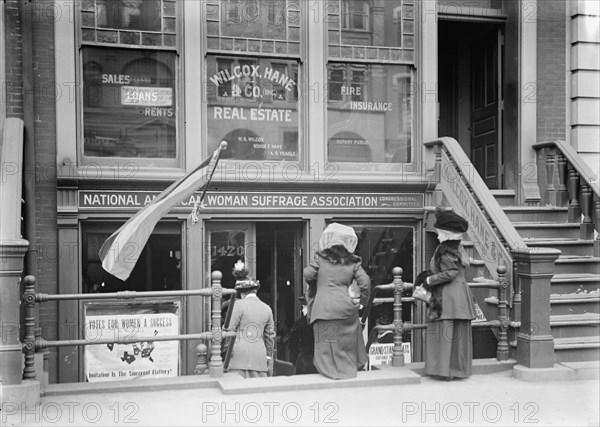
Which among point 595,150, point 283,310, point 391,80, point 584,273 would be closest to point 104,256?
point 283,310

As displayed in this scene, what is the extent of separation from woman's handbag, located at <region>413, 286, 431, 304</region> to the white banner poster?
3.57m

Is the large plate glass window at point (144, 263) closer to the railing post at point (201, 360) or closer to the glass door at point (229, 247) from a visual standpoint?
the glass door at point (229, 247)

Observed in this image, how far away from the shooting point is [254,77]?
995 centimetres

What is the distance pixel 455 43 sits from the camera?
41.5 ft

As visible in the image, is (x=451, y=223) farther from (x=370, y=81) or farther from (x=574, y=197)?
(x=370, y=81)

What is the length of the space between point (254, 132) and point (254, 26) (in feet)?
4.93

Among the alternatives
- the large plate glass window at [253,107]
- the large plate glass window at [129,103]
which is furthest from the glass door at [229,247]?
the large plate glass window at [129,103]

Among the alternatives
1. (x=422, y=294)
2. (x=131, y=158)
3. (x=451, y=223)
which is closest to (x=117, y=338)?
(x=422, y=294)

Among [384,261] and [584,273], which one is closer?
[584,273]

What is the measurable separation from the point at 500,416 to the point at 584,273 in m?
3.51

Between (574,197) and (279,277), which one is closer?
(574,197)

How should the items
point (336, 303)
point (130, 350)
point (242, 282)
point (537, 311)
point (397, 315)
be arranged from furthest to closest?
point (130, 350)
point (242, 282)
point (397, 315)
point (537, 311)
point (336, 303)

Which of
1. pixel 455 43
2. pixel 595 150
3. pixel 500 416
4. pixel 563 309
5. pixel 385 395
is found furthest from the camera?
pixel 455 43

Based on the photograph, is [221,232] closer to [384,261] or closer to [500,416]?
[384,261]
